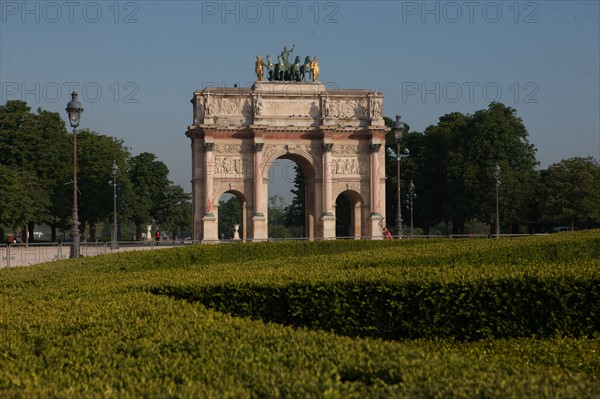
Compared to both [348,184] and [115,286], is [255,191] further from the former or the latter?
[115,286]

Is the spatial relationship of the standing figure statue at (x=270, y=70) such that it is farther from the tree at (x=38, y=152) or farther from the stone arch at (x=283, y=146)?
the tree at (x=38, y=152)

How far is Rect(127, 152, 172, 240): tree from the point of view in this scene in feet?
294

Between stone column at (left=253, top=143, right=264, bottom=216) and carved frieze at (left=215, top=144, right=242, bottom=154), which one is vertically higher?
carved frieze at (left=215, top=144, right=242, bottom=154)

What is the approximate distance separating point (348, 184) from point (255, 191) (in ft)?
24.9

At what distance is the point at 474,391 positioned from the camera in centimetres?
557

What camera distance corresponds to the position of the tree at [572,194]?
65938 mm

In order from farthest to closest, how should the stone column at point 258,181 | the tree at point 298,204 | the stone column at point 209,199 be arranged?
the tree at point 298,204
the stone column at point 258,181
the stone column at point 209,199

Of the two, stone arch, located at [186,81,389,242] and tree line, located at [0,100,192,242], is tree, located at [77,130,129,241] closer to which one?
tree line, located at [0,100,192,242]

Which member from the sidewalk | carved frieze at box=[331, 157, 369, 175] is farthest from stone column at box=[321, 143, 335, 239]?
the sidewalk

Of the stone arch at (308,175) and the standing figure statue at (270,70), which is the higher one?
the standing figure statue at (270,70)

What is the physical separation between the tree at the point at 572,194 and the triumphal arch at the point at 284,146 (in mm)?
17444

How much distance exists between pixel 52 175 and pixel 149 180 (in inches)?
772

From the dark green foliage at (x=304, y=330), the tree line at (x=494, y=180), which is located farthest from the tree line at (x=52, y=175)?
the dark green foliage at (x=304, y=330)

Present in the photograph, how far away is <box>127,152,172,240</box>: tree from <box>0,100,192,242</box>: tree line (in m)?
3.64
